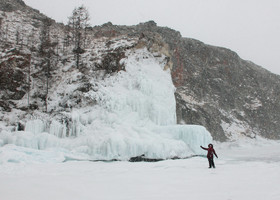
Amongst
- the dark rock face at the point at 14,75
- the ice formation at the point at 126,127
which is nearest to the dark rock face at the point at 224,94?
the ice formation at the point at 126,127

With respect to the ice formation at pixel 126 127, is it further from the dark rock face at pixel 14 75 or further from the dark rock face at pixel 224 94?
the dark rock face at pixel 224 94

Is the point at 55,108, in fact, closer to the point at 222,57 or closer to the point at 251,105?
the point at 251,105

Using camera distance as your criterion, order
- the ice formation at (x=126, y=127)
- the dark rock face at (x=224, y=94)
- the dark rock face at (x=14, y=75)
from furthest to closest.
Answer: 1. the dark rock face at (x=224, y=94)
2. the dark rock face at (x=14, y=75)
3. the ice formation at (x=126, y=127)

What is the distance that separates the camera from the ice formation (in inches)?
537

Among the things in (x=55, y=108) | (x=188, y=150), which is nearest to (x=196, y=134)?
(x=188, y=150)

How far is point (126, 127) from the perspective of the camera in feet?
50.6

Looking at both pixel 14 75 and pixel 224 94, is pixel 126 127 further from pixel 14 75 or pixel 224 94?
pixel 224 94

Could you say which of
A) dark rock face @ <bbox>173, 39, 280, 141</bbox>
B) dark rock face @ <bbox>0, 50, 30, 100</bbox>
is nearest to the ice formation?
dark rock face @ <bbox>0, 50, 30, 100</bbox>

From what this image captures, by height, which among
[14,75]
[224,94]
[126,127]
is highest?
[224,94]

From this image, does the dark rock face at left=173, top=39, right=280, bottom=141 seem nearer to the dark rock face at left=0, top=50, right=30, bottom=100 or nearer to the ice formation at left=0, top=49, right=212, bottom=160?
the ice formation at left=0, top=49, right=212, bottom=160

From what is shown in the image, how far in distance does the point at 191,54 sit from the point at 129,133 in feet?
115

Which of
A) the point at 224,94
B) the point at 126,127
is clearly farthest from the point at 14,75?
the point at 224,94

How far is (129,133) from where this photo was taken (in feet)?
49.2

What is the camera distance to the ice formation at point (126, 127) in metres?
13.6
